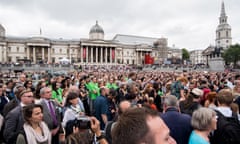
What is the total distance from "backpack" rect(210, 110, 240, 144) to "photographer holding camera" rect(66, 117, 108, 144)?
209 cm

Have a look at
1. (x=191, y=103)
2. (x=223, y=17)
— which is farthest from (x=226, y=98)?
(x=223, y=17)

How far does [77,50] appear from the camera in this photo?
90.9 metres

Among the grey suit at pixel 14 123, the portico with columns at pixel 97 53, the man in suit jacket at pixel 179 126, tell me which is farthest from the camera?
the portico with columns at pixel 97 53

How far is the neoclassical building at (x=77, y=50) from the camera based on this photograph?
83.0 m

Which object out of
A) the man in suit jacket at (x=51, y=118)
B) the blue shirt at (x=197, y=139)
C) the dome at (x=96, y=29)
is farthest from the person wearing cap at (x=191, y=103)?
the dome at (x=96, y=29)

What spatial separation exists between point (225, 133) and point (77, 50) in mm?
89720

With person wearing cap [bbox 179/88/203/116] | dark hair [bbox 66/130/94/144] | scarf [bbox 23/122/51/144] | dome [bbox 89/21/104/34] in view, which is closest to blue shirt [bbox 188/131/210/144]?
dark hair [bbox 66/130/94/144]

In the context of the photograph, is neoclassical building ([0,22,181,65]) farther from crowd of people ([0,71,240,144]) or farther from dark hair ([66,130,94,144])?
dark hair ([66,130,94,144])

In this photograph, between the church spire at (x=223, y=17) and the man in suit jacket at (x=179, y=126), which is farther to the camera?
the church spire at (x=223, y=17)

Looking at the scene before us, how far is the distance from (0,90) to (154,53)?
103 metres

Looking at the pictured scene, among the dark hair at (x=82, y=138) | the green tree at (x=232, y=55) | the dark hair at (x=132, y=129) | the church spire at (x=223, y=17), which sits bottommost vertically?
the dark hair at (x=82, y=138)

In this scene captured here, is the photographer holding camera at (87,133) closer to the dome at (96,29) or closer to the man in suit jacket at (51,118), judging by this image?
the man in suit jacket at (51,118)

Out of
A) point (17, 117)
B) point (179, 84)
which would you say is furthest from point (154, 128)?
point (179, 84)

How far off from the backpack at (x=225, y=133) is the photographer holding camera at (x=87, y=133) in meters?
2.09
